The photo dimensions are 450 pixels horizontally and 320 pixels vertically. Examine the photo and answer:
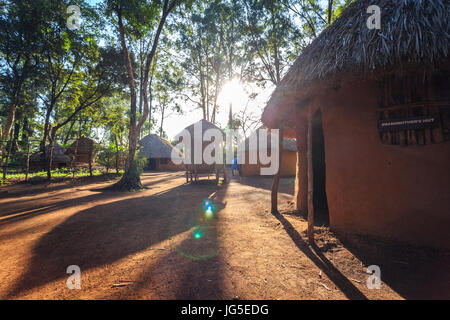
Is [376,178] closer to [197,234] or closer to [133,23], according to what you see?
[197,234]

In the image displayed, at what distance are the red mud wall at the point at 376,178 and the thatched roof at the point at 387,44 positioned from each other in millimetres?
570

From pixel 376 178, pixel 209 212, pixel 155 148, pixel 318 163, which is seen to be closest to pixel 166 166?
pixel 155 148

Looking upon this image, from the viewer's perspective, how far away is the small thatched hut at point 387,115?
103 inches

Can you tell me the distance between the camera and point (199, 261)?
8.00 feet

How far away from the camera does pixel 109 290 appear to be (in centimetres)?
183

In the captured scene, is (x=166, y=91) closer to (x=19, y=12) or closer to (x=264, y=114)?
(x=19, y=12)

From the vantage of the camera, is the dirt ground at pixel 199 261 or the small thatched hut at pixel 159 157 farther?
the small thatched hut at pixel 159 157

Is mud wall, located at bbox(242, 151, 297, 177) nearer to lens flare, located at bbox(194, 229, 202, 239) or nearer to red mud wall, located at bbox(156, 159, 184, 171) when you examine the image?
red mud wall, located at bbox(156, 159, 184, 171)

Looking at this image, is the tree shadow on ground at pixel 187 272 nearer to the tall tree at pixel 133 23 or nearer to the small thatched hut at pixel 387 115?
the small thatched hut at pixel 387 115

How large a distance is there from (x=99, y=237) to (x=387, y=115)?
549 centimetres

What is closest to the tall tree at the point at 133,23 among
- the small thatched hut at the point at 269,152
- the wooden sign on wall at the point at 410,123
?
the wooden sign on wall at the point at 410,123

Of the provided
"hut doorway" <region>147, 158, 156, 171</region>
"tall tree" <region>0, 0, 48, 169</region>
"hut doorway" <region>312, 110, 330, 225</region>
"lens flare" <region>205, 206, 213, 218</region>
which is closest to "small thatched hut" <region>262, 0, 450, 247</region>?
"hut doorway" <region>312, 110, 330, 225</region>
